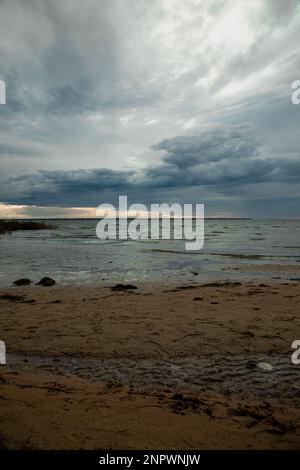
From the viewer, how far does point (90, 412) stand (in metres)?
3.19

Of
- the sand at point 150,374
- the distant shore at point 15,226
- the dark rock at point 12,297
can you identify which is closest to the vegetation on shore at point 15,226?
the distant shore at point 15,226

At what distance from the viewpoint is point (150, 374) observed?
437 cm

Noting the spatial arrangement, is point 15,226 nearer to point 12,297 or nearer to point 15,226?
point 15,226

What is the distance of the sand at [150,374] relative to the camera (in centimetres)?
287

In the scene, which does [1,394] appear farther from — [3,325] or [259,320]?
[259,320]

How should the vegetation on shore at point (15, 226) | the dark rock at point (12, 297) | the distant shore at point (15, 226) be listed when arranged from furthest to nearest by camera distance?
the distant shore at point (15, 226)
the vegetation on shore at point (15, 226)
the dark rock at point (12, 297)

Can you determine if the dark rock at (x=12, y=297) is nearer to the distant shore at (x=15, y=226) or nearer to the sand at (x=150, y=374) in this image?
the sand at (x=150, y=374)

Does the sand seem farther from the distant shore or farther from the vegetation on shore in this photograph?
the distant shore

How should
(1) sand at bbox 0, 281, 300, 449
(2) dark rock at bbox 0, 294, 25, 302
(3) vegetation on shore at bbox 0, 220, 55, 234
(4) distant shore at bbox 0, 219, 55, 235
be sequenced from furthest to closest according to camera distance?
(4) distant shore at bbox 0, 219, 55, 235 → (3) vegetation on shore at bbox 0, 220, 55, 234 → (2) dark rock at bbox 0, 294, 25, 302 → (1) sand at bbox 0, 281, 300, 449

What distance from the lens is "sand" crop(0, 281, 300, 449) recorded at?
113 inches

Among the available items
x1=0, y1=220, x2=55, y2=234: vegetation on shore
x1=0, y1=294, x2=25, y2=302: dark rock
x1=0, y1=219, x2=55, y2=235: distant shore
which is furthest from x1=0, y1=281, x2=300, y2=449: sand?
x1=0, y1=219, x2=55, y2=235: distant shore

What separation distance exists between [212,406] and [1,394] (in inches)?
93.9
